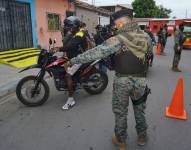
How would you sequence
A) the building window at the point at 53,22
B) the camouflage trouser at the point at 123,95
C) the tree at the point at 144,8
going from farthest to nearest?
the tree at the point at 144,8 < the building window at the point at 53,22 < the camouflage trouser at the point at 123,95

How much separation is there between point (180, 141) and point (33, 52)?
9.40 metres

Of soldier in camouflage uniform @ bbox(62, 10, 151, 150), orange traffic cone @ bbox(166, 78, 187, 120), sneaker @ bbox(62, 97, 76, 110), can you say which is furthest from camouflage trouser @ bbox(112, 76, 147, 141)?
sneaker @ bbox(62, 97, 76, 110)

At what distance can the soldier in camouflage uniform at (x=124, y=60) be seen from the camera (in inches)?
123

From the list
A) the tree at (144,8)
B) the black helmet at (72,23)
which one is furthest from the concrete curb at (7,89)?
the tree at (144,8)

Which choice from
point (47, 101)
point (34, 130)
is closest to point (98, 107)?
point (47, 101)

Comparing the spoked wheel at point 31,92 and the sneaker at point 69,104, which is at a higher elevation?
the spoked wheel at point 31,92

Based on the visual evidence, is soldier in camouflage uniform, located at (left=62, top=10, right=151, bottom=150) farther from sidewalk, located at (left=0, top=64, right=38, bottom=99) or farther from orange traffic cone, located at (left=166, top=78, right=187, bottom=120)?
sidewalk, located at (left=0, top=64, right=38, bottom=99)

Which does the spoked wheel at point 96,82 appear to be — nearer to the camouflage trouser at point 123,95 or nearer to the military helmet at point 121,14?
the camouflage trouser at point 123,95

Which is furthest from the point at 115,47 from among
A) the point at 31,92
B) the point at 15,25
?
the point at 15,25

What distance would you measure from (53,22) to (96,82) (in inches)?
414

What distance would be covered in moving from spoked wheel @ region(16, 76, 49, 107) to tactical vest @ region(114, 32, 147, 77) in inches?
100

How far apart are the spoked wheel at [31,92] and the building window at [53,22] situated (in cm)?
→ 1026

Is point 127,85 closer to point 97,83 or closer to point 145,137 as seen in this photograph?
point 145,137

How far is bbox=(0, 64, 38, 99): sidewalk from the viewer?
6.33 meters
